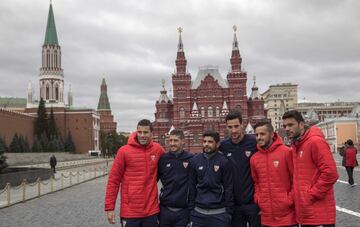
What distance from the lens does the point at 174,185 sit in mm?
5820

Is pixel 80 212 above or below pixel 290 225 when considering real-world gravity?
below

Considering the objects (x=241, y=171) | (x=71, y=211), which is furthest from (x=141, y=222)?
(x=71, y=211)

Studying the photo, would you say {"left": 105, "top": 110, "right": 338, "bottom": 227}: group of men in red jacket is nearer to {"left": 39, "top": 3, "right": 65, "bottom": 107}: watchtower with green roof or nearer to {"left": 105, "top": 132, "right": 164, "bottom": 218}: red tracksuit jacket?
{"left": 105, "top": 132, "right": 164, "bottom": 218}: red tracksuit jacket

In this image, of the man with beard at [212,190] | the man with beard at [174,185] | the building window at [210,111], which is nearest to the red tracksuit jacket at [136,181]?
the man with beard at [174,185]

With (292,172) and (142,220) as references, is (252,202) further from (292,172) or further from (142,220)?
(142,220)

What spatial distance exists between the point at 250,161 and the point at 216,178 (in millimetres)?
459

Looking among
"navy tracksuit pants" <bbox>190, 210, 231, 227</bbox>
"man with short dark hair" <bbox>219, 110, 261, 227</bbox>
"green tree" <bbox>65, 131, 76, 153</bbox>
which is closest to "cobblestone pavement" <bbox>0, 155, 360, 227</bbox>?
"man with short dark hair" <bbox>219, 110, 261, 227</bbox>

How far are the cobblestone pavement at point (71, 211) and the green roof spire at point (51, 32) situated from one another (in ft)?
324

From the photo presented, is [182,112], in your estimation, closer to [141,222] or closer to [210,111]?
[210,111]

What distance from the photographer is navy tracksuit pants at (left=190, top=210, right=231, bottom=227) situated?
17.8ft

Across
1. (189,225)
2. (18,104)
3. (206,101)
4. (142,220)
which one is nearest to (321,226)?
(189,225)

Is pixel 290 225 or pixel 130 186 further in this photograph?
pixel 130 186

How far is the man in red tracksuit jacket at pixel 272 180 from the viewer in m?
5.25

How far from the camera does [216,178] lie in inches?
216
